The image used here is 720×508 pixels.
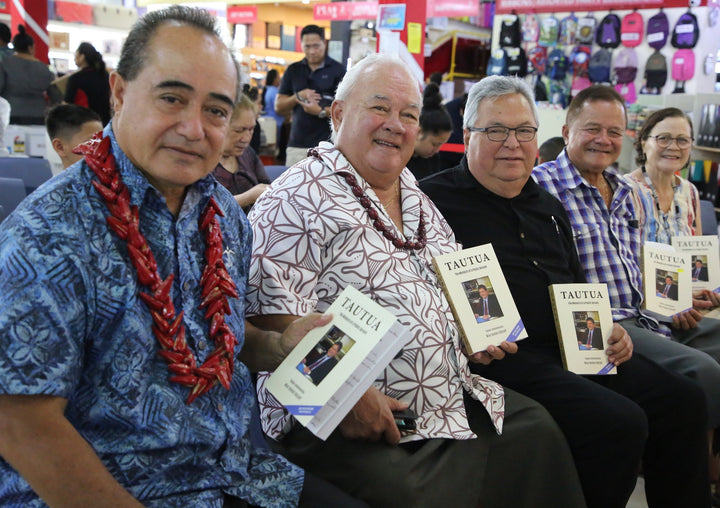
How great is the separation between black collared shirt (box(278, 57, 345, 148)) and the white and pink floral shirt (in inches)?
151

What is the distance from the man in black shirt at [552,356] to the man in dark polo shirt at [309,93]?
315 cm

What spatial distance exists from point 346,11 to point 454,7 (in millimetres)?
2875

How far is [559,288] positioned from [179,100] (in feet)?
5.10

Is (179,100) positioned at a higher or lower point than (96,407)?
higher

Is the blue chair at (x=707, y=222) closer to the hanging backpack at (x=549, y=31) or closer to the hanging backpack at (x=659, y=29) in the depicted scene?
the hanging backpack at (x=659, y=29)

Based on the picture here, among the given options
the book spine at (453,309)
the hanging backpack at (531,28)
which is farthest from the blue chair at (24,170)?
the hanging backpack at (531,28)

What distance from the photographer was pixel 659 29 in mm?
8789

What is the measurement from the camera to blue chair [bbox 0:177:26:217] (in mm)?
3094

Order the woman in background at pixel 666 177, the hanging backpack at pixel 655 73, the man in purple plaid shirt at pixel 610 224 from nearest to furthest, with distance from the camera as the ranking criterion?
the man in purple plaid shirt at pixel 610 224 → the woman in background at pixel 666 177 → the hanging backpack at pixel 655 73

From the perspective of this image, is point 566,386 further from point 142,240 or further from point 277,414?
point 142,240

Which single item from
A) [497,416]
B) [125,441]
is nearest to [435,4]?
[497,416]

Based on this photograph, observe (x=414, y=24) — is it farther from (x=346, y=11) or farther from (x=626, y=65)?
(x=346, y=11)

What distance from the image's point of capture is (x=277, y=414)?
1.86 metres

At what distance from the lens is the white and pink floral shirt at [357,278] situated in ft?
5.95
